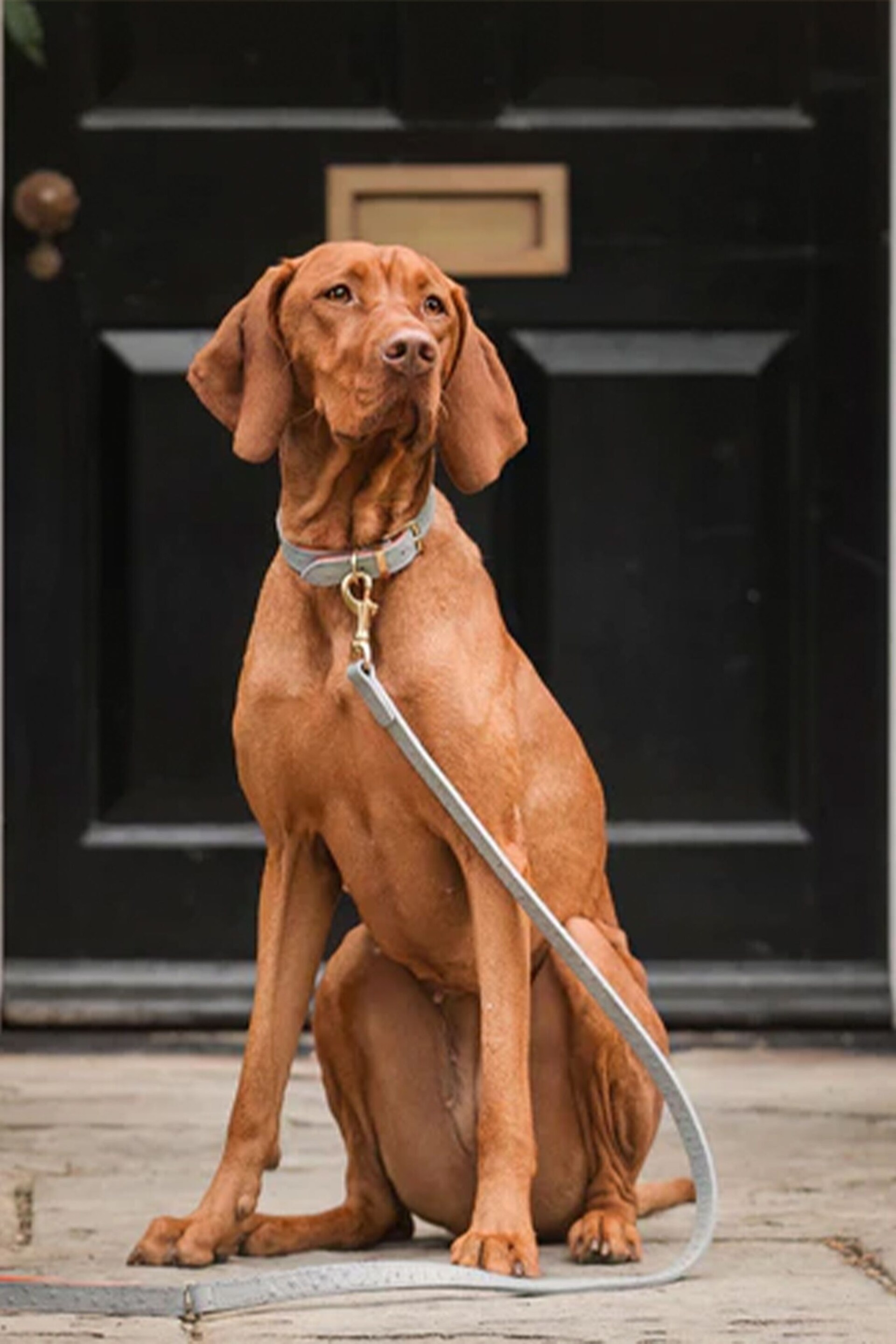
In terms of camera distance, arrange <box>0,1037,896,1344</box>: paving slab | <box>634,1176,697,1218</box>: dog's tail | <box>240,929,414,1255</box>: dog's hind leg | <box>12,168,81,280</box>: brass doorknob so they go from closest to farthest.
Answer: <box>0,1037,896,1344</box>: paving slab → <box>240,929,414,1255</box>: dog's hind leg → <box>634,1176,697,1218</box>: dog's tail → <box>12,168,81,280</box>: brass doorknob

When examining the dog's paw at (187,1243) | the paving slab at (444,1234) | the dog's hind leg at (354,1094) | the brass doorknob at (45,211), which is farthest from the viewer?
the brass doorknob at (45,211)

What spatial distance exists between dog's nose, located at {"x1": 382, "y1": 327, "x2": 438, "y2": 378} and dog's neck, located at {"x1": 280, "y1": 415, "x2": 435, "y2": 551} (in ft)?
0.56

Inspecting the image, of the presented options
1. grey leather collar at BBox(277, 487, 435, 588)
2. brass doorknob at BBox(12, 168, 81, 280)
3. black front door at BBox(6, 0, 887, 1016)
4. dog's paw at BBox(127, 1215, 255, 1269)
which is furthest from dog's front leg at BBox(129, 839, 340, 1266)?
brass doorknob at BBox(12, 168, 81, 280)

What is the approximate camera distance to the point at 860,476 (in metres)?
4.77

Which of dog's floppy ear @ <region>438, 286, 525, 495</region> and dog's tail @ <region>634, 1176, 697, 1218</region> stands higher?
dog's floppy ear @ <region>438, 286, 525, 495</region>

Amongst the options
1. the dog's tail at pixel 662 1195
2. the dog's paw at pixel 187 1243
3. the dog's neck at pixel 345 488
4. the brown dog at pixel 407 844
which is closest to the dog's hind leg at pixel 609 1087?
the brown dog at pixel 407 844

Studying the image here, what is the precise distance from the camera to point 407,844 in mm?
3062

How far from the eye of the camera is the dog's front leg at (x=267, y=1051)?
3.00 meters

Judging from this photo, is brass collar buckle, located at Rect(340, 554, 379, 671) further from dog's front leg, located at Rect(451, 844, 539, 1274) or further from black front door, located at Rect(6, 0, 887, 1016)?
black front door, located at Rect(6, 0, 887, 1016)

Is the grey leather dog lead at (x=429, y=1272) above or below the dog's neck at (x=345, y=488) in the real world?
below

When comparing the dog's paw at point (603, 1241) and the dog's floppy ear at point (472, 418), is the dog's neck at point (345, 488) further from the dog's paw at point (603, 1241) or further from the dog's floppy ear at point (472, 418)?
the dog's paw at point (603, 1241)

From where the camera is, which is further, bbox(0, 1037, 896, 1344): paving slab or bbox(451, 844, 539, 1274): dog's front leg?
bbox(451, 844, 539, 1274): dog's front leg

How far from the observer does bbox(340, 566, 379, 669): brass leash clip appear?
2990mm

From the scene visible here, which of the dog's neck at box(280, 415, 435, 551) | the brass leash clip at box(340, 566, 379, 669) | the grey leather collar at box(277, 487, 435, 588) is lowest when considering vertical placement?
the brass leash clip at box(340, 566, 379, 669)
